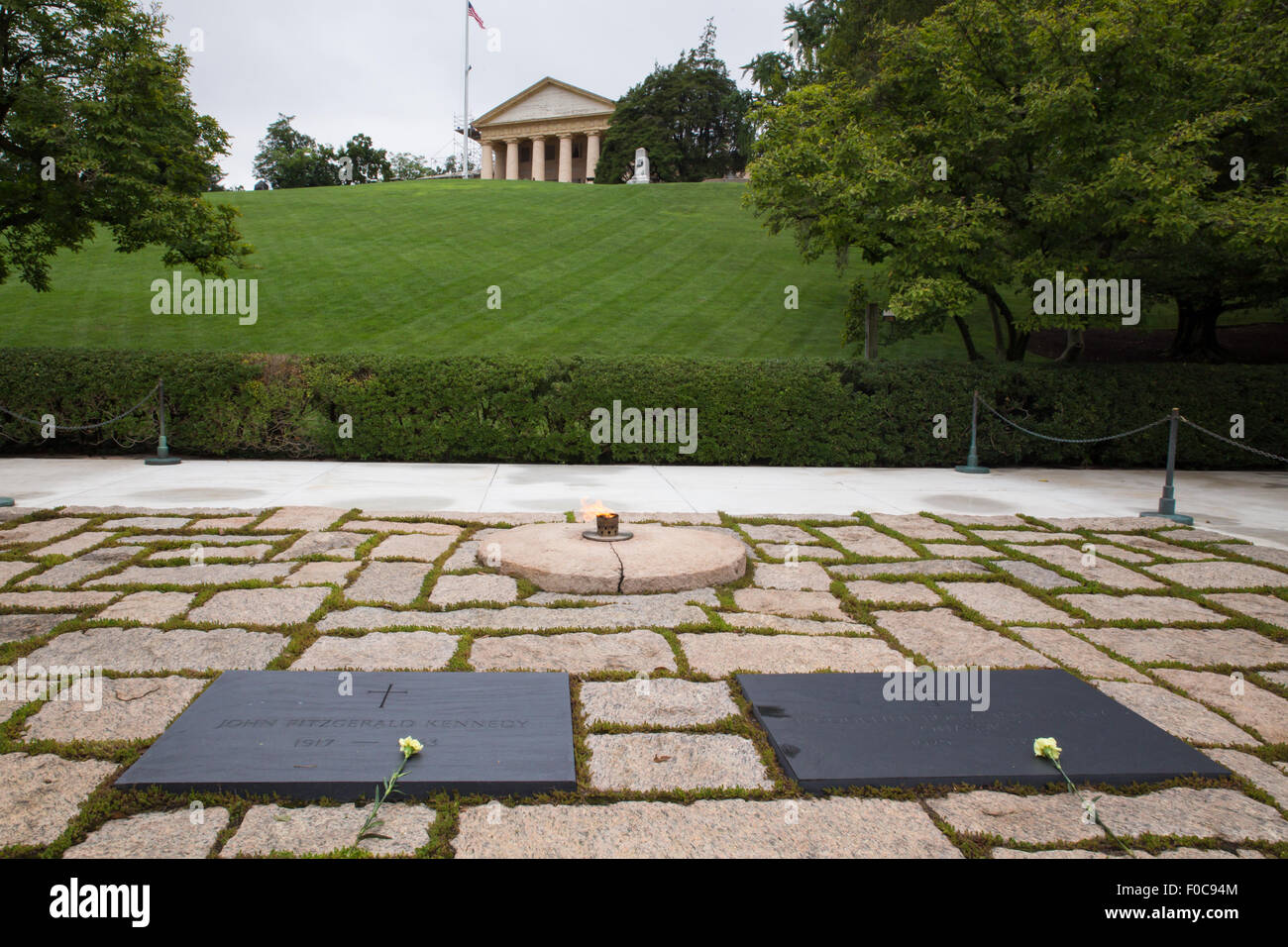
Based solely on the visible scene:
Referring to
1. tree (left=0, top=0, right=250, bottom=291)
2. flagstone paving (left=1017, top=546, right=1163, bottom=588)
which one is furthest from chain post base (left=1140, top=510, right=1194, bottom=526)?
tree (left=0, top=0, right=250, bottom=291)

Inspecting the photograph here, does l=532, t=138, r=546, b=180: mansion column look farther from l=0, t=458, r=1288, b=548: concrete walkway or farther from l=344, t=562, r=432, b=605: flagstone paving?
l=344, t=562, r=432, b=605: flagstone paving

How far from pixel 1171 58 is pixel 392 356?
39.1 feet

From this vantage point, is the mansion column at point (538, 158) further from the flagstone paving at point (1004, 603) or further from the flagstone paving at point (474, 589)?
the flagstone paving at point (1004, 603)

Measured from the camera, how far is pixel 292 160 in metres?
56.3

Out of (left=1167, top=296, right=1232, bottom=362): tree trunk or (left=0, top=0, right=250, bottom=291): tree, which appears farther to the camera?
(left=1167, top=296, right=1232, bottom=362): tree trunk

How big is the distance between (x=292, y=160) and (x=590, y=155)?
21279 millimetres

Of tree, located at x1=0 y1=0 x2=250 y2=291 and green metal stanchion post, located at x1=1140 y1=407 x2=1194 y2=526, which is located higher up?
tree, located at x1=0 y1=0 x2=250 y2=291

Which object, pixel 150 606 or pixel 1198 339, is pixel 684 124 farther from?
pixel 150 606

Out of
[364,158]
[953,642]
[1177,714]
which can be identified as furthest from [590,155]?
[1177,714]

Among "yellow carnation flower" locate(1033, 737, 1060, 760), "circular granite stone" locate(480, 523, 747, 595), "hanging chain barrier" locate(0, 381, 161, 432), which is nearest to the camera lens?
"yellow carnation flower" locate(1033, 737, 1060, 760)

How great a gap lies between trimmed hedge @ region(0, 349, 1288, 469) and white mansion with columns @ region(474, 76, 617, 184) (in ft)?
168

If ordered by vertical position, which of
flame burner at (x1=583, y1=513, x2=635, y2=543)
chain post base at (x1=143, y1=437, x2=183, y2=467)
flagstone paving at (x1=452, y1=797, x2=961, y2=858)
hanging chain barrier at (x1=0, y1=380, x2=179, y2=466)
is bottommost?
flagstone paving at (x1=452, y1=797, x2=961, y2=858)

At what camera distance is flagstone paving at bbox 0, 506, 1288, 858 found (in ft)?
8.95

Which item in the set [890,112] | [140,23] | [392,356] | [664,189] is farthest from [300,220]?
[890,112]
